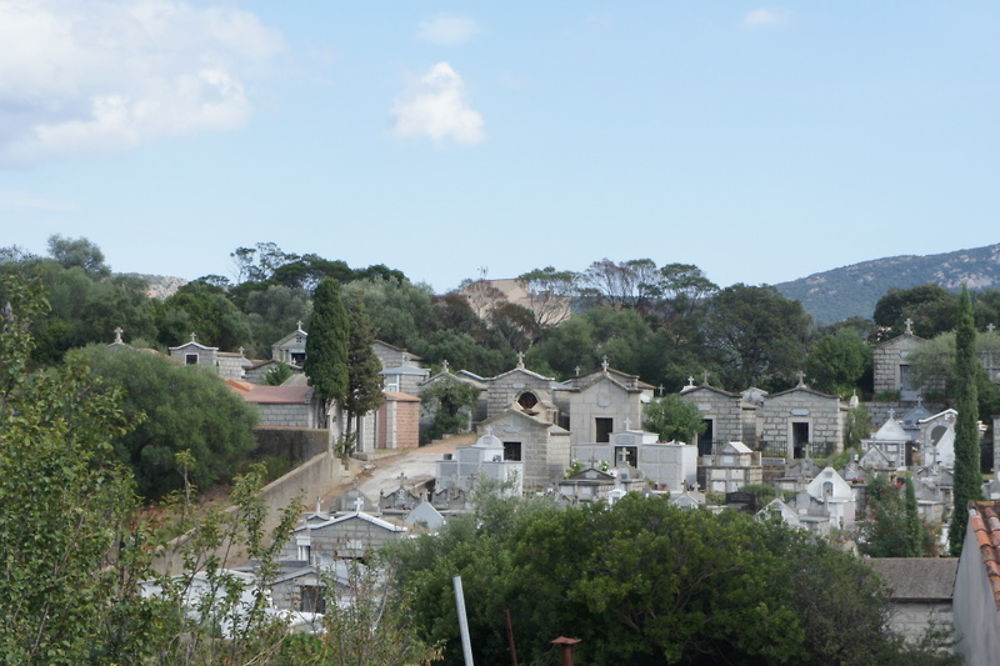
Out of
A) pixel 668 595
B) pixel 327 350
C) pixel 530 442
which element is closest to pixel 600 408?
pixel 530 442

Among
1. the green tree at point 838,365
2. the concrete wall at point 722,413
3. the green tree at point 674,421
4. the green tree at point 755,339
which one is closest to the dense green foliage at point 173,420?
the green tree at point 674,421

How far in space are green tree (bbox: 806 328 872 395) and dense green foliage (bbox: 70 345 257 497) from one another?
19.6 meters

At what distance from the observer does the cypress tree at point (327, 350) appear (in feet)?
120

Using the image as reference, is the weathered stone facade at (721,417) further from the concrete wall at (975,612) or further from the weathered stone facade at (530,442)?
the concrete wall at (975,612)

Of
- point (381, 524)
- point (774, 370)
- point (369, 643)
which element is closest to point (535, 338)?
point (774, 370)

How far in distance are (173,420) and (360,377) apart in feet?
20.1

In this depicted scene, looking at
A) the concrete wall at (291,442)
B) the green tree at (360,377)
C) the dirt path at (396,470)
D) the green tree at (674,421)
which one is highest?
the green tree at (360,377)

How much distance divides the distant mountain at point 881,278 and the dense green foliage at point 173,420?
133 m

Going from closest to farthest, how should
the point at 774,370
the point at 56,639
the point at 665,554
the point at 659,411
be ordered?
the point at 56,639 < the point at 665,554 < the point at 659,411 < the point at 774,370

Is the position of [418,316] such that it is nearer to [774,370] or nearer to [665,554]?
[774,370]

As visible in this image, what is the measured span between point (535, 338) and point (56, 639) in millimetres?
50048

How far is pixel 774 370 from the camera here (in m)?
48.6

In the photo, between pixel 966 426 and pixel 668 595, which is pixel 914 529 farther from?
pixel 668 595

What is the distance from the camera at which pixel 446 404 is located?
137 ft
